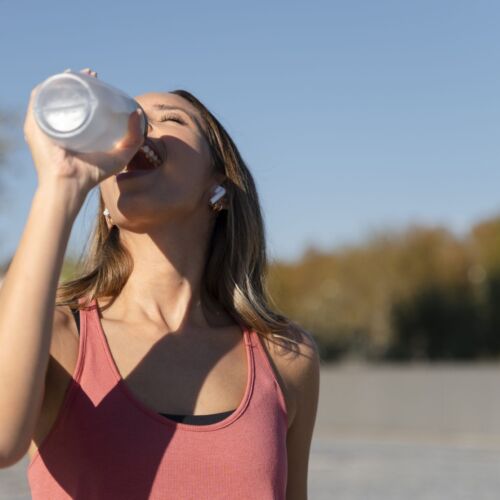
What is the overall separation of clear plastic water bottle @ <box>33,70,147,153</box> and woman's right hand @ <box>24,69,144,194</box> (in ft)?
0.06

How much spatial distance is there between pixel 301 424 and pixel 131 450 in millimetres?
573

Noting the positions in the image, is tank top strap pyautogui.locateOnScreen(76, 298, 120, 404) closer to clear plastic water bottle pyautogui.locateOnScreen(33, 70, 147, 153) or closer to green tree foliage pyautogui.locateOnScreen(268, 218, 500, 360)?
clear plastic water bottle pyautogui.locateOnScreen(33, 70, 147, 153)

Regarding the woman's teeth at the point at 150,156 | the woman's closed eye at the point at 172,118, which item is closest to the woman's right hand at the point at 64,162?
the woman's teeth at the point at 150,156

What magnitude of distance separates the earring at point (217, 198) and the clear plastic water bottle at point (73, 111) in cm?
82

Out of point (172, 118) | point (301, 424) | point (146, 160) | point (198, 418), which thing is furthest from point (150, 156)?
point (301, 424)

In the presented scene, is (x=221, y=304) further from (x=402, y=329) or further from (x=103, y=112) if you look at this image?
(x=402, y=329)

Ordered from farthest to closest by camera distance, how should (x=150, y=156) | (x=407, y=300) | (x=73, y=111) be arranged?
(x=407, y=300) < (x=150, y=156) < (x=73, y=111)

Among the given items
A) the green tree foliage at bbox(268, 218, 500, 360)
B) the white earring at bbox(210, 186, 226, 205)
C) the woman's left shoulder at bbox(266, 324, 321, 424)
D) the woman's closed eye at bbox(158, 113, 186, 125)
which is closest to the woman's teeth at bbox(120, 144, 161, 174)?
the woman's closed eye at bbox(158, 113, 186, 125)

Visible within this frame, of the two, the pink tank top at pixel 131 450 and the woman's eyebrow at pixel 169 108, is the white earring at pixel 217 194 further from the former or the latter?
the pink tank top at pixel 131 450

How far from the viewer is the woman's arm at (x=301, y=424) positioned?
8.72 feet

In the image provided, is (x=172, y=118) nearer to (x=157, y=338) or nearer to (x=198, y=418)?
(x=157, y=338)

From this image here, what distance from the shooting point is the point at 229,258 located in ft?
9.48

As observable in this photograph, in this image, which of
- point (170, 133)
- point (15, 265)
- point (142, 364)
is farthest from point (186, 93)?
point (15, 265)

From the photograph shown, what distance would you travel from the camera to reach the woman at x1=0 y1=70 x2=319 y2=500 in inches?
78.4
